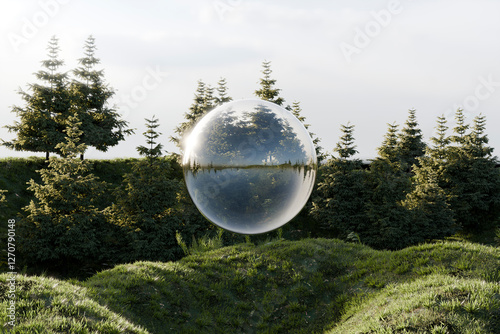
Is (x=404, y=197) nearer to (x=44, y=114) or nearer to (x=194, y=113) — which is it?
(x=194, y=113)

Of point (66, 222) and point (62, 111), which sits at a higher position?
point (62, 111)

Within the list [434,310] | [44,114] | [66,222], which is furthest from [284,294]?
[44,114]

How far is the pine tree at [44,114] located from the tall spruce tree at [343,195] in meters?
18.2

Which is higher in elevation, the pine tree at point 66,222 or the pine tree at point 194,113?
the pine tree at point 194,113

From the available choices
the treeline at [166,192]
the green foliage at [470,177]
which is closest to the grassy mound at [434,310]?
the treeline at [166,192]

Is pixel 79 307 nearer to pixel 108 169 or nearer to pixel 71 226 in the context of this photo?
pixel 71 226

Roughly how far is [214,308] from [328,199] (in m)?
14.0

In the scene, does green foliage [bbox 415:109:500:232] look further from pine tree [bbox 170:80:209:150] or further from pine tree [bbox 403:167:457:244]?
pine tree [bbox 170:80:209:150]

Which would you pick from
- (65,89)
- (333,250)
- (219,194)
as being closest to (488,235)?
(333,250)

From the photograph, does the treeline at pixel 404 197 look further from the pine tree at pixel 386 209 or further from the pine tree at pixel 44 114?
the pine tree at pixel 44 114

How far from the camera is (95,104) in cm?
2717

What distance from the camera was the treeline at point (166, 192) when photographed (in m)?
15.9

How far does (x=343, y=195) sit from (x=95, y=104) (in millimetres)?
20084

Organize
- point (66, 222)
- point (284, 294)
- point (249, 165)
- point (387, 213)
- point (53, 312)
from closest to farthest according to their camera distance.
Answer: point (249, 165) < point (53, 312) < point (284, 294) < point (66, 222) < point (387, 213)
